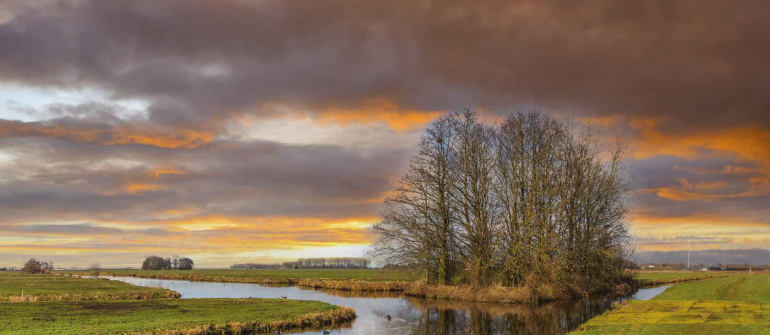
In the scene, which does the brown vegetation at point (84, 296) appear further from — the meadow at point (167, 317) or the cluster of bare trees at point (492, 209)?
the cluster of bare trees at point (492, 209)

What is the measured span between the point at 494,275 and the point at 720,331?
29.4 metres

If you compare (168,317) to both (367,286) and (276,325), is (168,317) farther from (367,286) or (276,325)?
(367,286)

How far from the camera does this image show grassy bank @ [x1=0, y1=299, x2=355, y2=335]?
25953 mm

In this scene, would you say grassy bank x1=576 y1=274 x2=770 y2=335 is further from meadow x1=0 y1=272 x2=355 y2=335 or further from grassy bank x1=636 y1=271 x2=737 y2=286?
grassy bank x1=636 y1=271 x2=737 y2=286

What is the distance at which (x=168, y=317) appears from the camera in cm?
3119

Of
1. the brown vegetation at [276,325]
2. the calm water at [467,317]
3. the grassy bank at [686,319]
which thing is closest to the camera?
the grassy bank at [686,319]

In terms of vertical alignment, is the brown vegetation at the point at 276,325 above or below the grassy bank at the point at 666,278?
above

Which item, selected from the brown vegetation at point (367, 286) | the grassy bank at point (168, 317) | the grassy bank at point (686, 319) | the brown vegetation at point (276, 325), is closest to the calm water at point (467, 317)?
the brown vegetation at point (276, 325)

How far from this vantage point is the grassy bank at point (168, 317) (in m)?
26.0

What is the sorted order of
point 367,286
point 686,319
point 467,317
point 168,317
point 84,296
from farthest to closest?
point 367,286
point 84,296
point 467,317
point 168,317
point 686,319

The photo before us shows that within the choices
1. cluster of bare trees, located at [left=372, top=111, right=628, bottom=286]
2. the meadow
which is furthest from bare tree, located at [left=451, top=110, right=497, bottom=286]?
the meadow

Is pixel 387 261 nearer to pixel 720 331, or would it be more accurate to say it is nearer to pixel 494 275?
pixel 494 275

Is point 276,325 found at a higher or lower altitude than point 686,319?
lower

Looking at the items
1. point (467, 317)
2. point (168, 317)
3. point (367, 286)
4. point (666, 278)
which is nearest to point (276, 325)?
point (168, 317)
